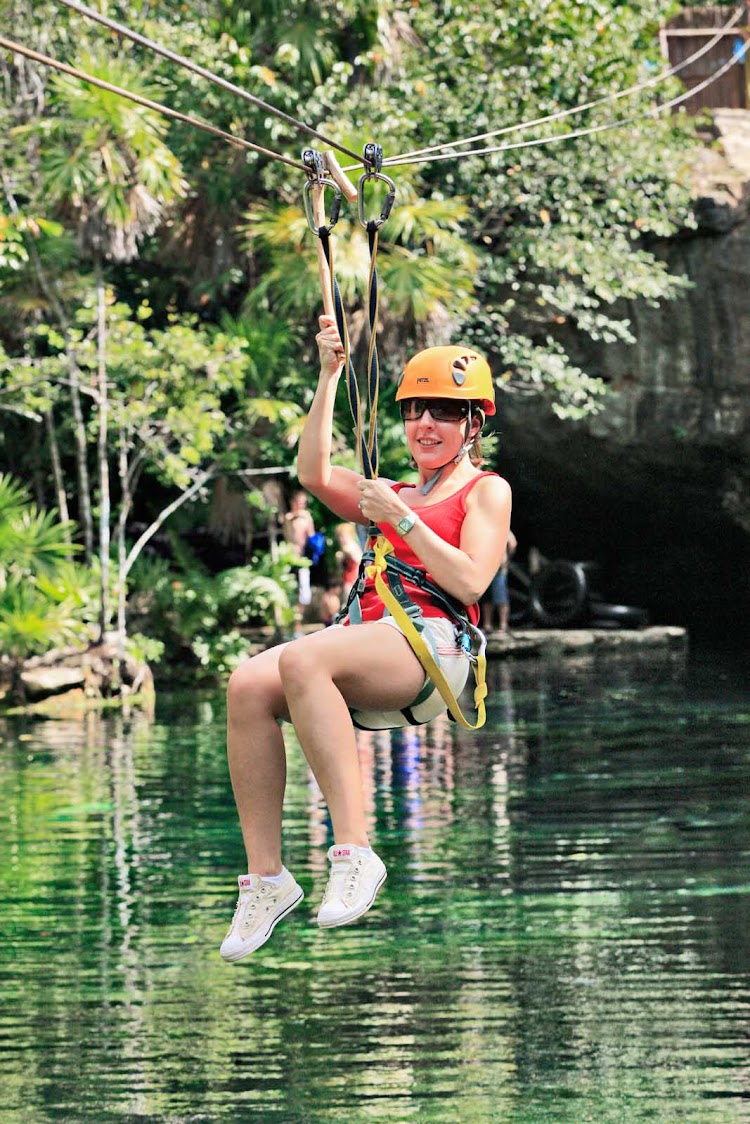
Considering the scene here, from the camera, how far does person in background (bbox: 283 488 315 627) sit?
19.3 metres

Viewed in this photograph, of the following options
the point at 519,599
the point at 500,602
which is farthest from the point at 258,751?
the point at 519,599

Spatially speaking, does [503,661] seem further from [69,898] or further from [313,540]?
[69,898]

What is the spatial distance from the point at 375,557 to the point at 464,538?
228 mm

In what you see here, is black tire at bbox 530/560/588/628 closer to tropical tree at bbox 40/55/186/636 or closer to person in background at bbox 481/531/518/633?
person in background at bbox 481/531/518/633

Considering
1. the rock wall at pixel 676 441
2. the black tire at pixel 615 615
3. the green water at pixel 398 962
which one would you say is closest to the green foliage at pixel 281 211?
the rock wall at pixel 676 441

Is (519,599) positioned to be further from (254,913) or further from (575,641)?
(254,913)

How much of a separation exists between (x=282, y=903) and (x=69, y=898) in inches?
328

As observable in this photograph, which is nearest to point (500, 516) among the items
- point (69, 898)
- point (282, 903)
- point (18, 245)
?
point (282, 903)

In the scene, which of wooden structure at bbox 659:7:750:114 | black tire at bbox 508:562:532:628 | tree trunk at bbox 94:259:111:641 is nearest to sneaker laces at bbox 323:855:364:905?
tree trunk at bbox 94:259:111:641

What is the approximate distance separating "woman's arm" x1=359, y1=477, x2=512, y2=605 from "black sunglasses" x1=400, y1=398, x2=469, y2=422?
21 centimetres

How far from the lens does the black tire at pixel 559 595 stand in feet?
73.3

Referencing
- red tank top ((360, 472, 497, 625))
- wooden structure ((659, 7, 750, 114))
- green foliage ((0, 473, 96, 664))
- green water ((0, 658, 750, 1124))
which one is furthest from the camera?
wooden structure ((659, 7, 750, 114))

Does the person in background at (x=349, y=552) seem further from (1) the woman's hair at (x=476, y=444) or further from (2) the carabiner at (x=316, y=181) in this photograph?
(2) the carabiner at (x=316, y=181)

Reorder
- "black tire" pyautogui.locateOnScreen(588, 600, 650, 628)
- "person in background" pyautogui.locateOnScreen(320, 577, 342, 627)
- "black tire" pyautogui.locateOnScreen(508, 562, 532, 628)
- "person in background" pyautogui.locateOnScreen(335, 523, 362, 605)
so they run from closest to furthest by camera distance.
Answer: "person in background" pyautogui.locateOnScreen(335, 523, 362, 605)
"person in background" pyautogui.locateOnScreen(320, 577, 342, 627)
"black tire" pyautogui.locateOnScreen(588, 600, 650, 628)
"black tire" pyautogui.locateOnScreen(508, 562, 532, 628)
